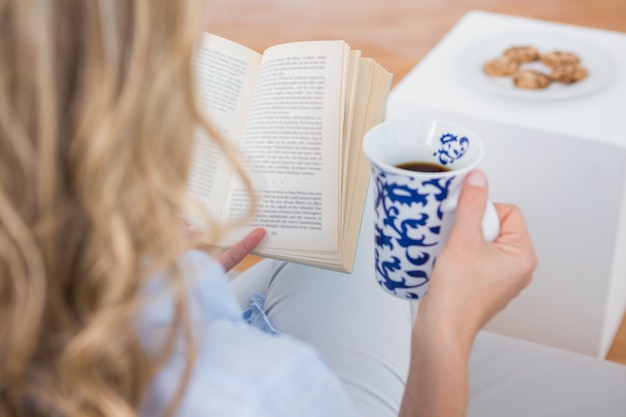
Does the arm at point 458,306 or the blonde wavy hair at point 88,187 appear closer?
the blonde wavy hair at point 88,187

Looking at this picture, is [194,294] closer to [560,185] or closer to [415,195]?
[415,195]

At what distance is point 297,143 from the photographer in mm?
750

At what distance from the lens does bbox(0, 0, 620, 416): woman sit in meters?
0.32

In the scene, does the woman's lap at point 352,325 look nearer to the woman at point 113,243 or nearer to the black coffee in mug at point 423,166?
the black coffee in mug at point 423,166

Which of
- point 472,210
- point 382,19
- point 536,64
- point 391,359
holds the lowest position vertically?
point 382,19

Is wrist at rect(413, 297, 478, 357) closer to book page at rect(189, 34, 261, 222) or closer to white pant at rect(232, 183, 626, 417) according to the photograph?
white pant at rect(232, 183, 626, 417)

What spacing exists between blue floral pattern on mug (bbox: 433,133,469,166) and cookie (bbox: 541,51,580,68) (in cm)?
56

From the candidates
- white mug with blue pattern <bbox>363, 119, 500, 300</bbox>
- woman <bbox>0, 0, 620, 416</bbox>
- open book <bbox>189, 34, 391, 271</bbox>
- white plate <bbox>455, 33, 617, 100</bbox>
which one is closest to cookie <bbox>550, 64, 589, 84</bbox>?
white plate <bbox>455, 33, 617, 100</bbox>

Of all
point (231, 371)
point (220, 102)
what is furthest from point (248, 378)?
point (220, 102)

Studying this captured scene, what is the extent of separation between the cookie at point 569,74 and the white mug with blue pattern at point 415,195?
0.54m

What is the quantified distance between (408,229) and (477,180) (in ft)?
0.25

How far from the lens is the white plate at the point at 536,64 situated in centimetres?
106

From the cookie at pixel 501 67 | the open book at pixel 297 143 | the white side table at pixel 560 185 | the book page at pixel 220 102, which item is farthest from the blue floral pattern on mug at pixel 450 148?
the cookie at pixel 501 67

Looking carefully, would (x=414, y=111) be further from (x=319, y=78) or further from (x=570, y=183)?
(x=319, y=78)
